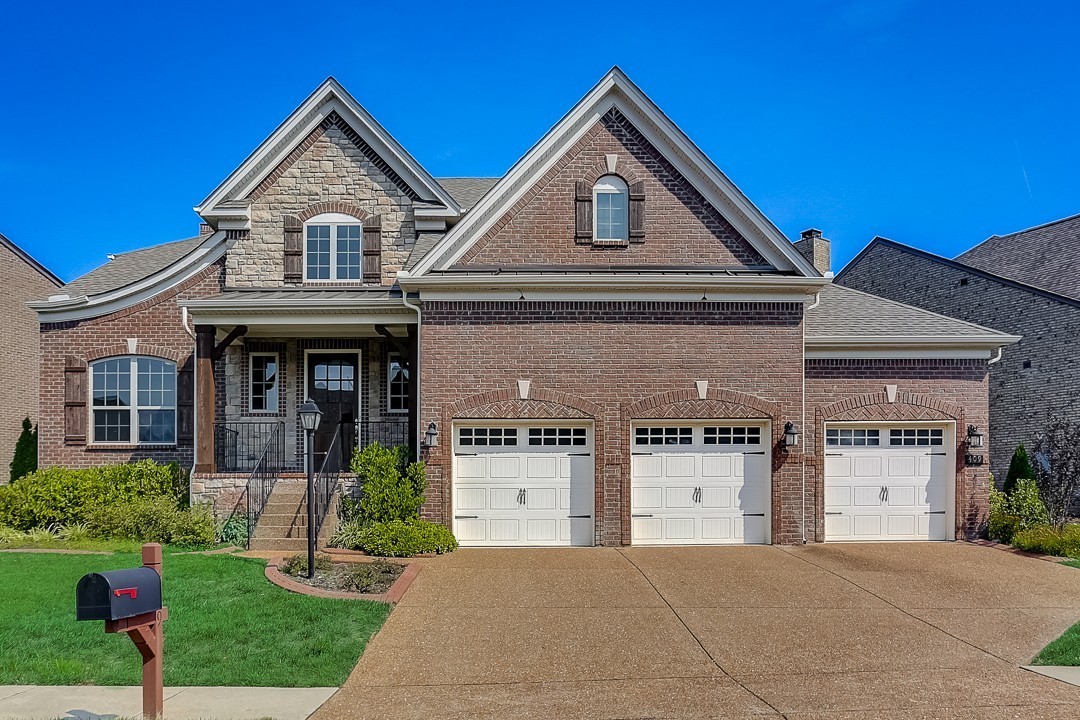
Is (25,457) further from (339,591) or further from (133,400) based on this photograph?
(339,591)

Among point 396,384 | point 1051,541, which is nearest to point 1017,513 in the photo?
point 1051,541

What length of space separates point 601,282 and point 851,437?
6014mm

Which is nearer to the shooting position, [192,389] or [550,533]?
[550,533]

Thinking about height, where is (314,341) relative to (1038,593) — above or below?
above

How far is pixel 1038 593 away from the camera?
11344 millimetres

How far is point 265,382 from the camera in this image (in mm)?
18469

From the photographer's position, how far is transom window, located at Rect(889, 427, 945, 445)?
52.7 feet

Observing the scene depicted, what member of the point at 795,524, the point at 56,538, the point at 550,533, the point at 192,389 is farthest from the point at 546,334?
the point at 56,538

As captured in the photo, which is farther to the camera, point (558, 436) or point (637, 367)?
point (558, 436)

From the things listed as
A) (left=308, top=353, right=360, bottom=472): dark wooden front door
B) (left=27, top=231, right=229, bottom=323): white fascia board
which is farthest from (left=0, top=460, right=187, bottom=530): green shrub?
(left=27, top=231, right=229, bottom=323): white fascia board

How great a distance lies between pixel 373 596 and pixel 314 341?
9.09 metres

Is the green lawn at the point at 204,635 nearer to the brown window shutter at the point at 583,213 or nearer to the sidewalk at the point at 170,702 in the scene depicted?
the sidewalk at the point at 170,702

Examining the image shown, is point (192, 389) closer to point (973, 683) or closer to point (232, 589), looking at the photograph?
point (232, 589)

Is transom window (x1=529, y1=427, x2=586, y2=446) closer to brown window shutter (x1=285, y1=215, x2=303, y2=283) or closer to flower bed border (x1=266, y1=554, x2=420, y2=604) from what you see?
flower bed border (x1=266, y1=554, x2=420, y2=604)
